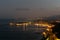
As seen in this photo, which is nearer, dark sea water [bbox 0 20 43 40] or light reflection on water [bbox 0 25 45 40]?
light reflection on water [bbox 0 25 45 40]

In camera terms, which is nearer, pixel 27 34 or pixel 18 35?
pixel 27 34

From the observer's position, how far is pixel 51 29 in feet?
70.8

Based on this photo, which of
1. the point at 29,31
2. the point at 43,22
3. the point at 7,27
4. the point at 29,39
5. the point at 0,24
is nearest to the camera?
the point at 43,22

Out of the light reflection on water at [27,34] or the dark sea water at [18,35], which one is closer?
the light reflection on water at [27,34]

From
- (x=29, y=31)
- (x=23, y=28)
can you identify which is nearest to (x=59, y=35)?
(x=29, y=31)

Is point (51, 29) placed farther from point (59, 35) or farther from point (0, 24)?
point (0, 24)

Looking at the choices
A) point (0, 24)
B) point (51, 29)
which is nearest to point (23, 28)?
point (0, 24)

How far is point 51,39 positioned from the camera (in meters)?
18.0

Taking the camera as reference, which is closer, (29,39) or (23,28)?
(29,39)

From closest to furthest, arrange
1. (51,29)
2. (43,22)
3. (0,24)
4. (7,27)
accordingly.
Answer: (51,29) < (43,22) < (7,27) < (0,24)

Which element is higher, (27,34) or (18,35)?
(27,34)

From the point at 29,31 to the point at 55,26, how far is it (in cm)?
5979

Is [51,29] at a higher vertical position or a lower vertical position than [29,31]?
higher

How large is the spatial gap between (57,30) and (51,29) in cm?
186
